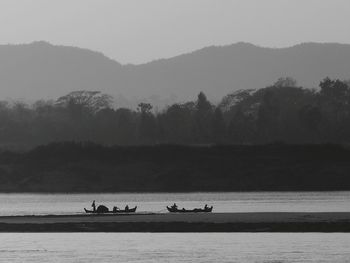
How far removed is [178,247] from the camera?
60.3 metres

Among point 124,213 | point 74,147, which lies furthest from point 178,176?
point 124,213

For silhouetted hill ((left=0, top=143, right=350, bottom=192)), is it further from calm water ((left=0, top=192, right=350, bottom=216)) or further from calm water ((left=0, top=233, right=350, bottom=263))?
calm water ((left=0, top=233, right=350, bottom=263))

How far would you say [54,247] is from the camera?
207ft

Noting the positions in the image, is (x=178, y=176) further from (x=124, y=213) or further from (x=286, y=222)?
(x=286, y=222)

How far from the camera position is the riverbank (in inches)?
2685

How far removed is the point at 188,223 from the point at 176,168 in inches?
3489

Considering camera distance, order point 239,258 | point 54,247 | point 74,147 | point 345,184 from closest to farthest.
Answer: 1. point 239,258
2. point 54,247
3. point 345,184
4. point 74,147

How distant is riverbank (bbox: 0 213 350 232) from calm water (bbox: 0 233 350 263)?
6.27 ft

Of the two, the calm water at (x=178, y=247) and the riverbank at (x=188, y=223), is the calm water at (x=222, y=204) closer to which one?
the riverbank at (x=188, y=223)

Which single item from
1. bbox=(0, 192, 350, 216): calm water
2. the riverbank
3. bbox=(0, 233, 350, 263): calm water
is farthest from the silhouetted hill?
bbox=(0, 233, 350, 263): calm water

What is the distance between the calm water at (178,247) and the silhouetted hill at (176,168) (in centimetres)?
8192

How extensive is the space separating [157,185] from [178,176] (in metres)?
3.37

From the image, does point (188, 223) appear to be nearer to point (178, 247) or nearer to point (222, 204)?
point (178, 247)

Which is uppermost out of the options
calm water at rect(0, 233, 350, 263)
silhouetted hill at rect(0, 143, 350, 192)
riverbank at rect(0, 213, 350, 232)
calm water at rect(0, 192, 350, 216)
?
silhouetted hill at rect(0, 143, 350, 192)
